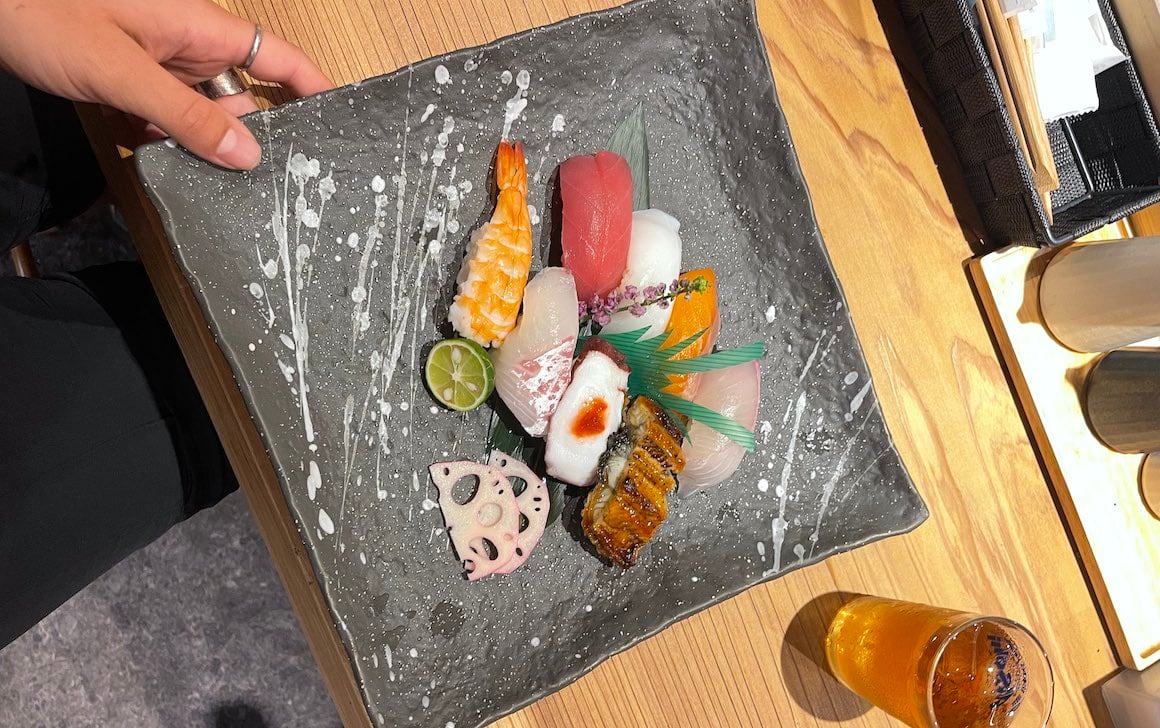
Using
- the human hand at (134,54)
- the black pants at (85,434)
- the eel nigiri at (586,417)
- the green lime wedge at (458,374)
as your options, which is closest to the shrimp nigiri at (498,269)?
the green lime wedge at (458,374)

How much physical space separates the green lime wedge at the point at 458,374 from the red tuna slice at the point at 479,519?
11cm

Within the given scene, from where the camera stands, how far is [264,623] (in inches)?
83.6

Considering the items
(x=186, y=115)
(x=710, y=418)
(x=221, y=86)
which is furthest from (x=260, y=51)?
(x=710, y=418)

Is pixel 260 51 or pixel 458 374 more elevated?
pixel 260 51

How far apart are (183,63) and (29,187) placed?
16.7 inches

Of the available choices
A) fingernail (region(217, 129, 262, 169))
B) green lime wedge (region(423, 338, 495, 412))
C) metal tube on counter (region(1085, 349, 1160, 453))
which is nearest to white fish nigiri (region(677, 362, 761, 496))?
green lime wedge (region(423, 338, 495, 412))

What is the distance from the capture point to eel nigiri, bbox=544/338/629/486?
1.32 metres

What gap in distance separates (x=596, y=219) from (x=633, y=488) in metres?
0.47

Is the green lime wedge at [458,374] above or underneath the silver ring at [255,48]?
underneath

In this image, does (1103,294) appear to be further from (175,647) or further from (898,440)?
(175,647)

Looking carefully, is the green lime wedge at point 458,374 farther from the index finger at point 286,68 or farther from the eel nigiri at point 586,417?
the index finger at point 286,68

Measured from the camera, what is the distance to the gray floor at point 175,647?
2.04 m

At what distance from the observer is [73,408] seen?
1274mm

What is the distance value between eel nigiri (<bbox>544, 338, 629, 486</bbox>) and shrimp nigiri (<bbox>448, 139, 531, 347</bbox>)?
6.2 inches
